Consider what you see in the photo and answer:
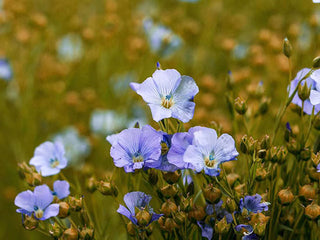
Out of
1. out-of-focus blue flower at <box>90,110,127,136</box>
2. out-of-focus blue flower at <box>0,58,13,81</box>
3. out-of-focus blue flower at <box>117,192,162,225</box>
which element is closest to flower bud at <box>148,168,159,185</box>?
out-of-focus blue flower at <box>117,192,162,225</box>

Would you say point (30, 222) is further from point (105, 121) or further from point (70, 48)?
point (70, 48)

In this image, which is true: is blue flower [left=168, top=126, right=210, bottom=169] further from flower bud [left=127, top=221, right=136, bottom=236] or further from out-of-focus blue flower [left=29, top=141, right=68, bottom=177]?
out-of-focus blue flower [left=29, top=141, right=68, bottom=177]

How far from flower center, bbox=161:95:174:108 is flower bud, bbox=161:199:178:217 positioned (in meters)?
0.17

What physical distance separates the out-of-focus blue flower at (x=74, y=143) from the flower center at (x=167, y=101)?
949 millimetres

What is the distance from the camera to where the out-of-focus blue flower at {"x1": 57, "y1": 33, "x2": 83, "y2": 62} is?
197 centimetres

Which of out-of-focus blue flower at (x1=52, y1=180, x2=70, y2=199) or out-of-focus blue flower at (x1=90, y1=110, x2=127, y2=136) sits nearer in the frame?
out-of-focus blue flower at (x1=52, y1=180, x2=70, y2=199)

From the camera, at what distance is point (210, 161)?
689 mm

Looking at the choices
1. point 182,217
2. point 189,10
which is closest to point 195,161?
point 182,217

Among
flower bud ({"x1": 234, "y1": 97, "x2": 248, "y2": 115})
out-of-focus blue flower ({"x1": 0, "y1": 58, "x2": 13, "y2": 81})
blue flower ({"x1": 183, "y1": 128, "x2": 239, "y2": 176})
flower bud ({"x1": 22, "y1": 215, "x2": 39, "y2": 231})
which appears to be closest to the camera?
blue flower ({"x1": 183, "y1": 128, "x2": 239, "y2": 176})

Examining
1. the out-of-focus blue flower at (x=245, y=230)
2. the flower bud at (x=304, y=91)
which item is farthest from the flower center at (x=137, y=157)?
the flower bud at (x=304, y=91)

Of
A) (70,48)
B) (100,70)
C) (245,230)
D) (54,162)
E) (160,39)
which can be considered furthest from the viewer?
(70,48)

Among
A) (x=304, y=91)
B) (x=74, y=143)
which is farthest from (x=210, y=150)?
(x=74, y=143)

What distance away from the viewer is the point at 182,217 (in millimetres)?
688

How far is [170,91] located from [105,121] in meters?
0.85
